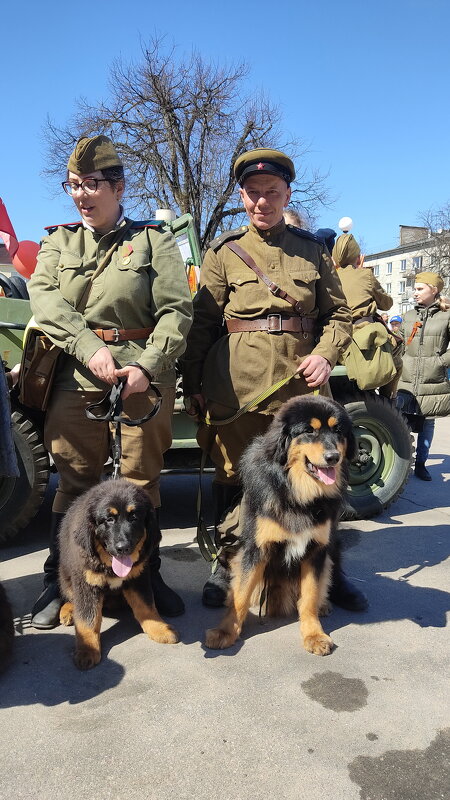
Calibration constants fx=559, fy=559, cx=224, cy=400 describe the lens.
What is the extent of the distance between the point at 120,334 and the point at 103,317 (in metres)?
0.12

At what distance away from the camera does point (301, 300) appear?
3.10m

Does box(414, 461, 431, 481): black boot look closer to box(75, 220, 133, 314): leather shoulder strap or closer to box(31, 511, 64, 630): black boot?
box(31, 511, 64, 630): black boot

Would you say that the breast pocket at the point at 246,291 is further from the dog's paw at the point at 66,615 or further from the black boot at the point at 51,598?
the dog's paw at the point at 66,615

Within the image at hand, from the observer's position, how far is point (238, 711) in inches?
89.7

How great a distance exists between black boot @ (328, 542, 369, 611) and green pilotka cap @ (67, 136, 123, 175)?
2361mm

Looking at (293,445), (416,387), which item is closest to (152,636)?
(293,445)

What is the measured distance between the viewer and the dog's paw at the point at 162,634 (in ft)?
9.11

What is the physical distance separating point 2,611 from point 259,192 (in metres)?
2.49

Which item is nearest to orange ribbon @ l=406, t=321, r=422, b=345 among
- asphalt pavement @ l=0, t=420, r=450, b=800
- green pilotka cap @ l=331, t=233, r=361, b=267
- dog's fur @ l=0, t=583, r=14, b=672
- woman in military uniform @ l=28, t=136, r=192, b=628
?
green pilotka cap @ l=331, t=233, r=361, b=267

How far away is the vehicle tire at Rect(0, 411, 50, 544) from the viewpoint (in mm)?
3926

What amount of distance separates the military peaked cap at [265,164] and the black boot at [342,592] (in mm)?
2070

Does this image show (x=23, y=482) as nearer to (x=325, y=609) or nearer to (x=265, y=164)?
(x=325, y=609)

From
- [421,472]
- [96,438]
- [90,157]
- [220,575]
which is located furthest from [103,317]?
[421,472]

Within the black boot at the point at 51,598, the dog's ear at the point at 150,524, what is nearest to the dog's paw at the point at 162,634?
the dog's ear at the point at 150,524
